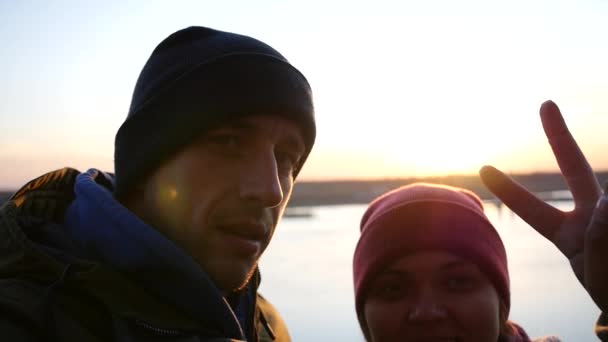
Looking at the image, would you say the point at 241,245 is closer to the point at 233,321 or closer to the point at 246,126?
the point at 233,321

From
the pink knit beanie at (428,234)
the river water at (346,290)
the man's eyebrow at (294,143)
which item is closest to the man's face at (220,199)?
the man's eyebrow at (294,143)

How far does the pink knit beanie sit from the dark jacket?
689 mm

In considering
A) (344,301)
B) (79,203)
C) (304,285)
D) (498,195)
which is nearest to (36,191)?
(79,203)

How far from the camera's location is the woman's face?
161cm

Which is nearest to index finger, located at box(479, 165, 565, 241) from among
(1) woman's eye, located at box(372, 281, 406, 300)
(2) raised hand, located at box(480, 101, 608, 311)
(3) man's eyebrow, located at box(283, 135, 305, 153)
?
(2) raised hand, located at box(480, 101, 608, 311)

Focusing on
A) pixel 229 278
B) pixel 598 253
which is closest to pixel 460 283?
pixel 598 253

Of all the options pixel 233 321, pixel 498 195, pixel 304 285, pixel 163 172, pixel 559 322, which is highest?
pixel 163 172

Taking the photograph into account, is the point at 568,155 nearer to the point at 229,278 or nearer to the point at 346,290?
the point at 229,278

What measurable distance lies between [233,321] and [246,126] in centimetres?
53

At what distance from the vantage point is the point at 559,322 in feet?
11.4

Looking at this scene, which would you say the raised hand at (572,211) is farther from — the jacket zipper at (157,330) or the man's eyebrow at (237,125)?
the jacket zipper at (157,330)

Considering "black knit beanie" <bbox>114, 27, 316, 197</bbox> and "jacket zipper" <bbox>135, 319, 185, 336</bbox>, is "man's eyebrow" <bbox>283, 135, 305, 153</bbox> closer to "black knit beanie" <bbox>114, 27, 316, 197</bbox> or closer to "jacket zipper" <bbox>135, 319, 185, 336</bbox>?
"black knit beanie" <bbox>114, 27, 316, 197</bbox>

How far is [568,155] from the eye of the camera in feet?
5.18

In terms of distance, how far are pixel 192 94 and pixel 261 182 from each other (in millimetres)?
322
